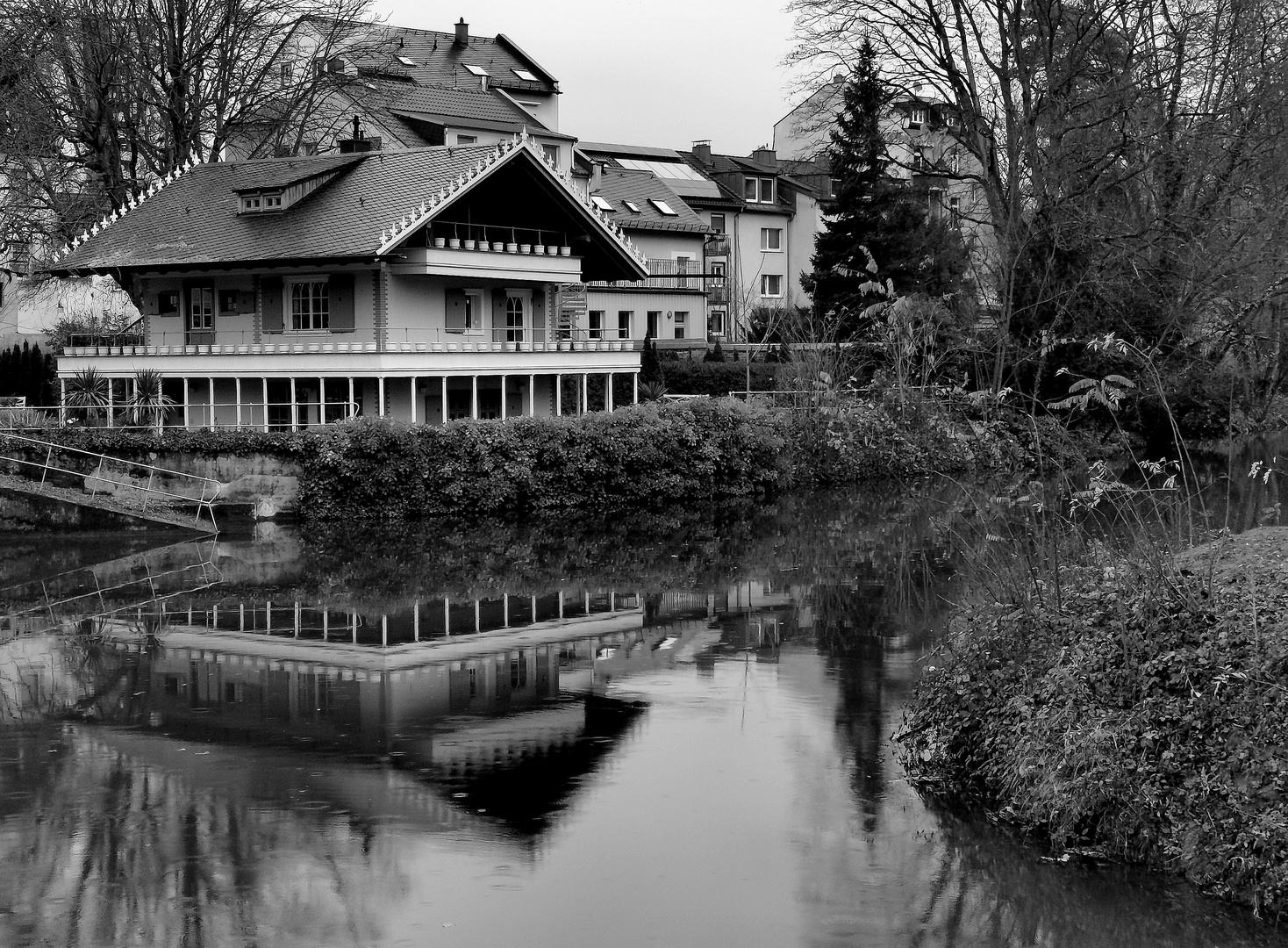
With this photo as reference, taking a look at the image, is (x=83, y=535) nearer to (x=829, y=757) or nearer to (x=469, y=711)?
(x=469, y=711)

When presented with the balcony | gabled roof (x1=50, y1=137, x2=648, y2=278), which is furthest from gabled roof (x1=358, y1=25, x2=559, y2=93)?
gabled roof (x1=50, y1=137, x2=648, y2=278)

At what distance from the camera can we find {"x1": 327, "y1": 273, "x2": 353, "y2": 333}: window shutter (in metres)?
Answer: 37.7

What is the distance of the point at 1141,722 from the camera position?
1057cm

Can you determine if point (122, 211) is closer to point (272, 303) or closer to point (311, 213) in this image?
point (272, 303)

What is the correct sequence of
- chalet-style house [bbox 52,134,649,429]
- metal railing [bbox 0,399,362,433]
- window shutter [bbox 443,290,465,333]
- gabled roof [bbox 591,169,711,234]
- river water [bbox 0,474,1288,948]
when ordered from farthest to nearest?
gabled roof [bbox 591,169,711,234], window shutter [bbox 443,290,465,333], chalet-style house [bbox 52,134,649,429], metal railing [bbox 0,399,362,433], river water [bbox 0,474,1288,948]

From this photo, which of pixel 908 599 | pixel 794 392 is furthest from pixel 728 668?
pixel 794 392

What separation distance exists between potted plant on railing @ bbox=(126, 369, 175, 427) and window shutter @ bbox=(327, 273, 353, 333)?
460 cm

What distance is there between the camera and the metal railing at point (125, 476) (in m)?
30.2

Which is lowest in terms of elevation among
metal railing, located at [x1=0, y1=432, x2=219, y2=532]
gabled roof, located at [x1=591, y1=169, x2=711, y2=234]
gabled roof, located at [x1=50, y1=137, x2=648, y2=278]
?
metal railing, located at [x1=0, y1=432, x2=219, y2=532]

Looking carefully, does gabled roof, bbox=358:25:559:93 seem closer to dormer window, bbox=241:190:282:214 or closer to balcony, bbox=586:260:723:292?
balcony, bbox=586:260:723:292

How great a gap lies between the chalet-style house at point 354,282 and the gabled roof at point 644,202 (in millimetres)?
20059

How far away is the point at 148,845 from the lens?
10906 millimetres

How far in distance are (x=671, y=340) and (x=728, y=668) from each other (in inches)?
1766

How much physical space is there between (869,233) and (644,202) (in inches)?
615
